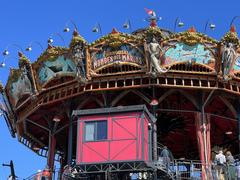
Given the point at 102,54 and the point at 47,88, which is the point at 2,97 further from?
the point at 102,54

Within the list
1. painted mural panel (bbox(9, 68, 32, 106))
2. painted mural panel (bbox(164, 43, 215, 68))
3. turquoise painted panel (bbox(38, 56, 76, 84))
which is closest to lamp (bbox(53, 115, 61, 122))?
painted mural panel (bbox(9, 68, 32, 106))

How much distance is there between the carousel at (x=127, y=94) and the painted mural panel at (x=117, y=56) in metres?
0.05

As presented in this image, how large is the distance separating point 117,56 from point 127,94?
2.54m

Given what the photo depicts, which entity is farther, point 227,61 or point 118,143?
point 227,61

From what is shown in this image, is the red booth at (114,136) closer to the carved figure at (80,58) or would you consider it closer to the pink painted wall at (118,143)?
the pink painted wall at (118,143)

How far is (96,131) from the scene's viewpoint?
25516 millimetres

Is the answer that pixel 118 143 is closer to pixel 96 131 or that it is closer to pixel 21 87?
pixel 96 131

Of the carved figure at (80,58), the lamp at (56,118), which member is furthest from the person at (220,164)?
the lamp at (56,118)

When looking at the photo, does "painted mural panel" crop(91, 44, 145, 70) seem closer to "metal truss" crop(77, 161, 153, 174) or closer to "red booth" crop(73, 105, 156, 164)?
"red booth" crop(73, 105, 156, 164)

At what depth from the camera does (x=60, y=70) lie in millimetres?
29906

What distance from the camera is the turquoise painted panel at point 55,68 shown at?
29458mm

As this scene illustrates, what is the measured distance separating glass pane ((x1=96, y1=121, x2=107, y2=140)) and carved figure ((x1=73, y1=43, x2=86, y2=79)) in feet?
12.3

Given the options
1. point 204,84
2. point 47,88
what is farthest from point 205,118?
point 47,88

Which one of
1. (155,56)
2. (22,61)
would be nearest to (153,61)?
(155,56)
